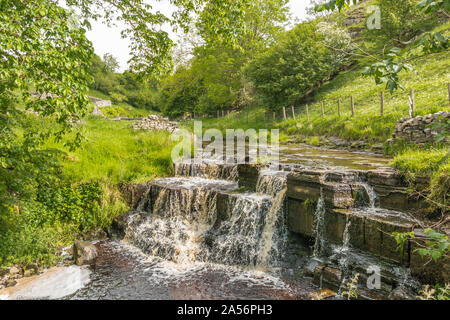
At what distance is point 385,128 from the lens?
11.4m

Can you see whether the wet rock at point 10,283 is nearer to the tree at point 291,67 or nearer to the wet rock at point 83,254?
the wet rock at point 83,254

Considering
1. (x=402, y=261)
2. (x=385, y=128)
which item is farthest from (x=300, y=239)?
(x=385, y=128)

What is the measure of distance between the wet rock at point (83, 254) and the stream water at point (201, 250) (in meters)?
0.22

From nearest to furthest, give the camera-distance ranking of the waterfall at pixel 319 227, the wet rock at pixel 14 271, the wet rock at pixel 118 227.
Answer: the wet rock at pixel 14 271
the waterfall at pixel 319 227
the wet rock at pixel 118 227

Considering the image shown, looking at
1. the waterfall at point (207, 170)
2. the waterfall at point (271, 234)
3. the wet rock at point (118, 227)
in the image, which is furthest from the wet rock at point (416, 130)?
the wet rock at point (118, 227)

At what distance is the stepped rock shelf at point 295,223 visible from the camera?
4.68 m

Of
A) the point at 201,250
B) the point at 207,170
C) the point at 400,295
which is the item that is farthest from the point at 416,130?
the point at 201,250

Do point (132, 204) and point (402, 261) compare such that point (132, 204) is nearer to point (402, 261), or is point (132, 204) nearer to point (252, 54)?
point (402, 261)

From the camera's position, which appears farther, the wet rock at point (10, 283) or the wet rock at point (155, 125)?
the wet rock at point (155, 125)

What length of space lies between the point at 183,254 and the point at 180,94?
136ft

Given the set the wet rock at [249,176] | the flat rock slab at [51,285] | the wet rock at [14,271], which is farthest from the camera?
the wet rock at [249,176]

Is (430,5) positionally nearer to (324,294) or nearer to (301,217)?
(324,294)

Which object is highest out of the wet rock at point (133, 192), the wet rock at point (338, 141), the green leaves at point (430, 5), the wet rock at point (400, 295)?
the green leaves at point (430, 5)

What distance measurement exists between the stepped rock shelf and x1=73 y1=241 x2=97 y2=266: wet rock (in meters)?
1.27
